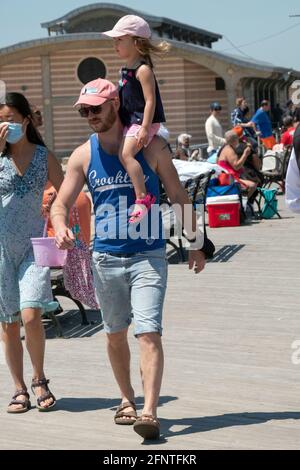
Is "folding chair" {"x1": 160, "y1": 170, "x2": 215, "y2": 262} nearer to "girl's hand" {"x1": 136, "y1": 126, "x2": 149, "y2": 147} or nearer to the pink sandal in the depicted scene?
"girl's hand" {"x1": 136, "y1": 126, "x2": 149, "y2": 147}

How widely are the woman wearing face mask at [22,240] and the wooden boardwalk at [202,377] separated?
10.2 inches

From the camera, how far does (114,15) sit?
176ft

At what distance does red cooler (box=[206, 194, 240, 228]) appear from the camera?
16.3m

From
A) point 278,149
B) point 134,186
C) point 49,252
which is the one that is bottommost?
point 278,149

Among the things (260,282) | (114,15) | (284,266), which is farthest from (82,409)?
(114,15)

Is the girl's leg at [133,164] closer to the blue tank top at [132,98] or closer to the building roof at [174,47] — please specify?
the blue tank top at [132,98]

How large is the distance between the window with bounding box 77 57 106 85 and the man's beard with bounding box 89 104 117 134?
37.4 m

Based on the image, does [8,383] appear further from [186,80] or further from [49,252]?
[186,80]

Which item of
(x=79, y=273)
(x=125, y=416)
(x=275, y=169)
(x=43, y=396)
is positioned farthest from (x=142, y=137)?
(x=275, y=169)

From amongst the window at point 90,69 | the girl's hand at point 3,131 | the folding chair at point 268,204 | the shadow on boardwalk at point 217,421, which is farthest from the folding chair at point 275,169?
the window at point 90,69

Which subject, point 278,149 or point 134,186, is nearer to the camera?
point 134,186

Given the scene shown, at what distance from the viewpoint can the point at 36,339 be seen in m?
6.65

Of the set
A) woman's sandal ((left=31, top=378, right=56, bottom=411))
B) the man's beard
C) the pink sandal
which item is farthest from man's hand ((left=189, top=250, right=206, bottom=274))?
woman's sandal ((left=31, top=378, right=56, bottom=411))
